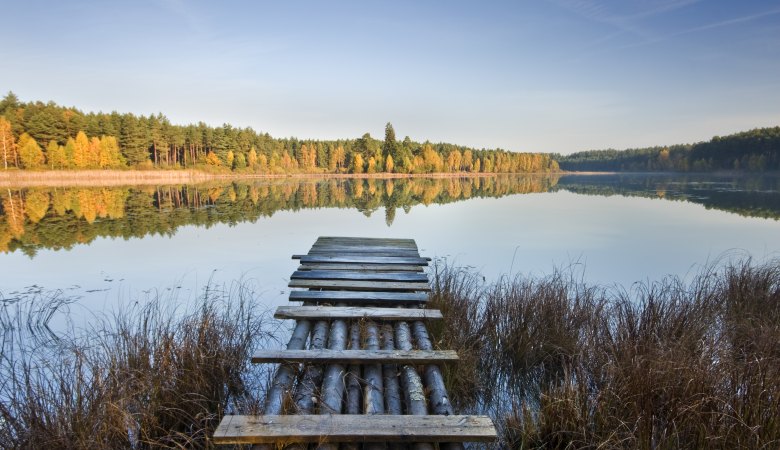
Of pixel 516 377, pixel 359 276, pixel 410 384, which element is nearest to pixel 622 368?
pixel 516 377

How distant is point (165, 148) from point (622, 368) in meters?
73.4

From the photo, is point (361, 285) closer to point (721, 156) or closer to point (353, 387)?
point (353, 387)

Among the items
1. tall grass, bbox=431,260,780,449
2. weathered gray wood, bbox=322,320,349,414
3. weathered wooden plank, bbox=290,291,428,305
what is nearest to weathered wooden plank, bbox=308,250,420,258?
tall grass, bbox=431,260,780,449

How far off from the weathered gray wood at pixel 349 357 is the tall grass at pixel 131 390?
1.22ft

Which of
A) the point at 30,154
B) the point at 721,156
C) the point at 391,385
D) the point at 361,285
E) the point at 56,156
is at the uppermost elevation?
the point at 721,156

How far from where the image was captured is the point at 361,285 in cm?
609

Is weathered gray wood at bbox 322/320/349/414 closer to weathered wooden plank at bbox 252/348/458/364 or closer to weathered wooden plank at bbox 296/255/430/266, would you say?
weathered wooden plank at bbox 252/348/458/364

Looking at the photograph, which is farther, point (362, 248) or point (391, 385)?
point (362, 248)

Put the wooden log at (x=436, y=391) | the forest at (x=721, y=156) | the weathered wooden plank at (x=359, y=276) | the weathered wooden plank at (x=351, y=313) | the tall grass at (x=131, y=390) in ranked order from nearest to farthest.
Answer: the wooden log at (x=436, y=391) < the tall grass at (x=131, y=390) < the weathered wooden plank at (x=351, y=313) < the weathered wooden plank at (x=359, y=276) < the forest at (x=721, y=156)

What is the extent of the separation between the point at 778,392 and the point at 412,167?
8595cm

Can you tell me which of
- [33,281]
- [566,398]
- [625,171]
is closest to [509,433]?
[566,398]

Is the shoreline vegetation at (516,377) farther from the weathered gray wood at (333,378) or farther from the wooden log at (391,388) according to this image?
the wooden log at (391,388)

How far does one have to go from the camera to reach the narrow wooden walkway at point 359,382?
101 inches

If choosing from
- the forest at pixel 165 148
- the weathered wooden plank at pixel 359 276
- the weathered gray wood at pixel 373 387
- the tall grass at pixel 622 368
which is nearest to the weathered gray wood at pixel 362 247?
the weathered wooden plank at pixel 359 276
